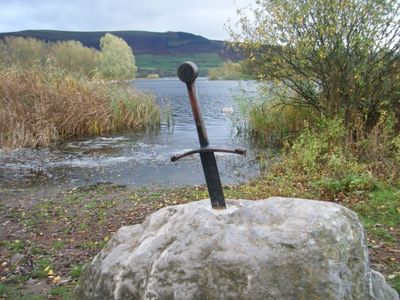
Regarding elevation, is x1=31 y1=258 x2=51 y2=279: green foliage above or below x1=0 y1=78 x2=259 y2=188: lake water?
above

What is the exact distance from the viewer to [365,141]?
1207 centimetres

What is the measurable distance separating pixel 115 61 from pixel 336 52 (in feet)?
91.2

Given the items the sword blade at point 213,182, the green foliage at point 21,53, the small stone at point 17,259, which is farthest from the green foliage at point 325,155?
the green foliage at point 21,53

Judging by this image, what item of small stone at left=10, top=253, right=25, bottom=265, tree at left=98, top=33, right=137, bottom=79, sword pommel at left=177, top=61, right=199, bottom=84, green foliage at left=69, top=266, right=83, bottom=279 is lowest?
small stone at left=10, top=253, right=25, bottom=265

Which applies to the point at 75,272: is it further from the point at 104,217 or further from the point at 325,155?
the point at 325,155

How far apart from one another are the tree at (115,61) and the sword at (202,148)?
866 inches

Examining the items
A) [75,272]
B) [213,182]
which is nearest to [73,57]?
[75,272]

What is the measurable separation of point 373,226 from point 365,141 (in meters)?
4.93

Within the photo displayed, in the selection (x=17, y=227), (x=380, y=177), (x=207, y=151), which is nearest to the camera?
(x=207, y=151)

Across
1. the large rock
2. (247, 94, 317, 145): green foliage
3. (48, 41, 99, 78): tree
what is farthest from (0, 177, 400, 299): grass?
(48, 41, 99, 78): tree

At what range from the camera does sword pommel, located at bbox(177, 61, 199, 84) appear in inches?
153

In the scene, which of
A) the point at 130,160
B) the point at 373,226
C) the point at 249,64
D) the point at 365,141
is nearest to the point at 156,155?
the point at 130,160

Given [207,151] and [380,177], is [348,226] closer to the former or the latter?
[207,151]

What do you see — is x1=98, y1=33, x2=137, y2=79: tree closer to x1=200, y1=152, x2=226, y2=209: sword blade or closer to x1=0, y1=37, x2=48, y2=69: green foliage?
x1=0, y1=37, x2=48, y2=69: green foliage
